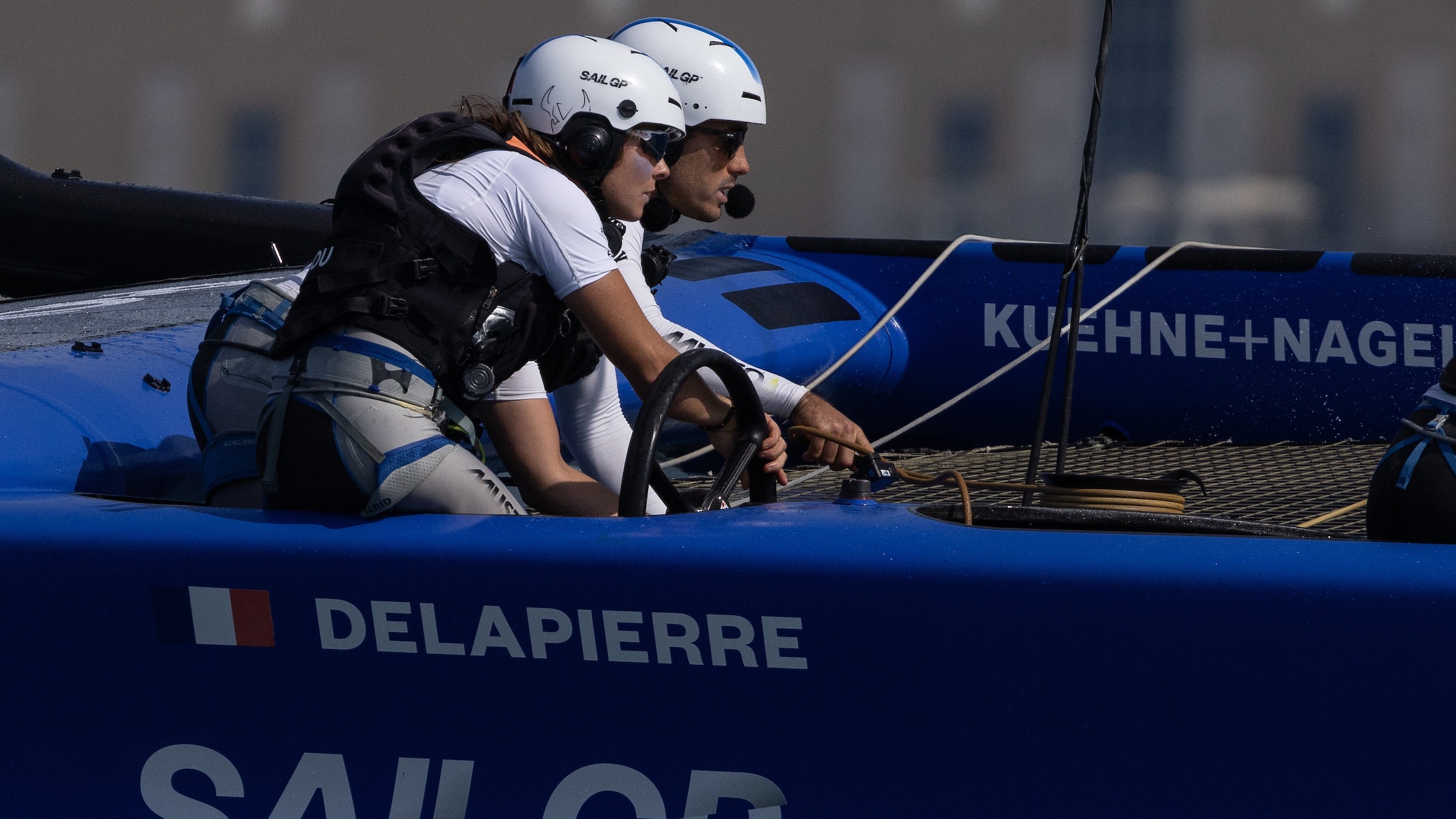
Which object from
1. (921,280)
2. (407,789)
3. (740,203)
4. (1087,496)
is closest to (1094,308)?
(921,280)

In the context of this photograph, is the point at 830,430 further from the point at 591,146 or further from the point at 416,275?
the point at 416,275

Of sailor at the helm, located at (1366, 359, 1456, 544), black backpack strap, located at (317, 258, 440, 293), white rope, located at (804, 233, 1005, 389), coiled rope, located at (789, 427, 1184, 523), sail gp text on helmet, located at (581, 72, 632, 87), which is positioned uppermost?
sail gp text on helmet, located at (581, 72, 632, 87)

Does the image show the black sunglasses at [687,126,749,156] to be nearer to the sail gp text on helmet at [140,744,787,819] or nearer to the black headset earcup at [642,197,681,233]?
the black headset earcup at [642,197,681,233]

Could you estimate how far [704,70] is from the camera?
9.37ft

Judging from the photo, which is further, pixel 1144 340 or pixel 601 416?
pixel 1144 340

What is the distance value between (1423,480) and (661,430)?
83cm

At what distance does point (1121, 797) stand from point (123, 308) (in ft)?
7.64

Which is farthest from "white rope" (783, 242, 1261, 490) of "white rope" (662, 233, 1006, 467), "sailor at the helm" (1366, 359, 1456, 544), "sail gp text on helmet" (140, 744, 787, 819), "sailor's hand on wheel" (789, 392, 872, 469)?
"sail gp text on helmet" (140, 744, 787, 819)

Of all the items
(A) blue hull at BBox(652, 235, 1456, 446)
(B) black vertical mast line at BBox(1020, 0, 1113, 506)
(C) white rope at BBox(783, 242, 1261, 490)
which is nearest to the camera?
(B) black vertical mast line at BBox(1020, 0, 1113, 506)

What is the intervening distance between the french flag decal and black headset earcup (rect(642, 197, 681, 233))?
108 centimetres

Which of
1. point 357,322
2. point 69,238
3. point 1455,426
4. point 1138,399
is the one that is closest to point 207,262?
point 69,238

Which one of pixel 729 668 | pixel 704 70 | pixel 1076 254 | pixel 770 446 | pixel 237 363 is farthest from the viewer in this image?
pixel 704 70

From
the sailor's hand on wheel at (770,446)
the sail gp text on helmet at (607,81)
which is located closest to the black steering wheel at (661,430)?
the sailor's hand on wheel at (770,446)

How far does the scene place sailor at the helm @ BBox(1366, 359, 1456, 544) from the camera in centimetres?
170
